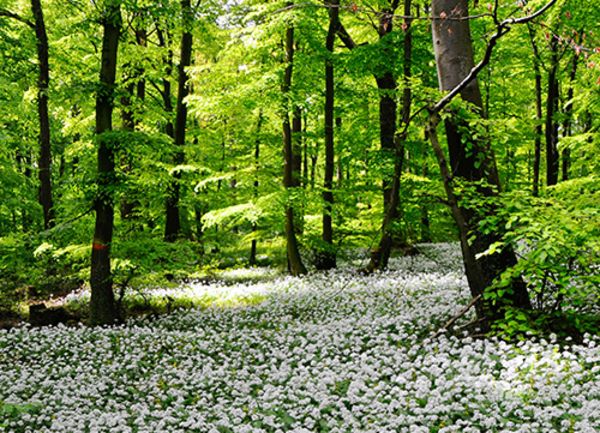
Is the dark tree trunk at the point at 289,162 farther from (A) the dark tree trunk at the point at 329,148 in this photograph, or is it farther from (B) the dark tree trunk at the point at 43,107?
(B) the dark tree trunk at the point at 43,107

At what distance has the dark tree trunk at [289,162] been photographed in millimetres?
13969

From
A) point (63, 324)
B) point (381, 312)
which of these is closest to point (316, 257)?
point (381, 312)

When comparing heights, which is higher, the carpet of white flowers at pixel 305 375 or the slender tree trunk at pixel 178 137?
the slender tree trunk at pixel 178 137

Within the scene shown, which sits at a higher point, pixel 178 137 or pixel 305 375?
pixel 178 137

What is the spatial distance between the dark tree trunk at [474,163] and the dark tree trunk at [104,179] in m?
7.11

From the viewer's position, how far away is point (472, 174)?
728cm

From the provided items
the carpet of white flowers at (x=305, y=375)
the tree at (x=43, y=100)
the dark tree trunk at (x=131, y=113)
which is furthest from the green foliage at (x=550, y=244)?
the tree at (x=43, y=100)

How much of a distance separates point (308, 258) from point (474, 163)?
1336 centimetres

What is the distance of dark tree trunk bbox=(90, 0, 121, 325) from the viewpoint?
34.3ft

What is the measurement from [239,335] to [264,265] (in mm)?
11938

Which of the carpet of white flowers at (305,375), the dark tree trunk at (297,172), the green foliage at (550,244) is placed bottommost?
the carpet of white flowers at (305,375)

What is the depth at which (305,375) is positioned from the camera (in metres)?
6.66

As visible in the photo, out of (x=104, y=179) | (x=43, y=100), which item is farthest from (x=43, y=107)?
(x=104, y=179)

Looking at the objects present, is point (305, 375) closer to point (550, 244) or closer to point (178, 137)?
point (550, 244)
